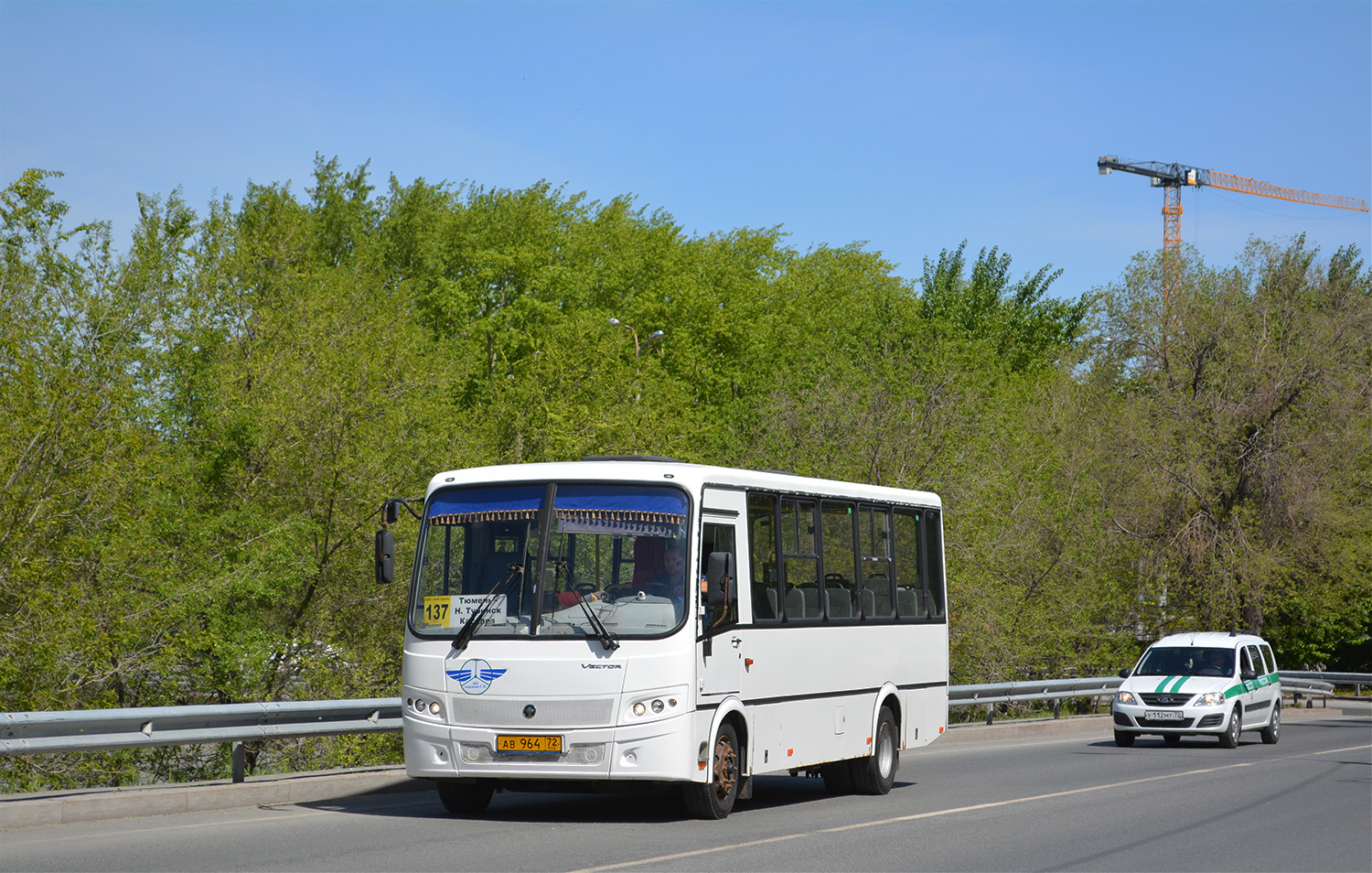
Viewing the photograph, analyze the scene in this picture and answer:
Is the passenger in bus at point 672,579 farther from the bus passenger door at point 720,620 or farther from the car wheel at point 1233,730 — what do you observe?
the car wheel at point 1233,730

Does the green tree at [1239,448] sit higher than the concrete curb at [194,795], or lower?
higher

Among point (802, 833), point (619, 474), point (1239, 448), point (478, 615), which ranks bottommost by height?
point (802, 833)

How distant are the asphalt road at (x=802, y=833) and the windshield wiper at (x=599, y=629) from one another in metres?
1.47

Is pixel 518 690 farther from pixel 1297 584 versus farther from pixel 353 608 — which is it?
pixel 1297 584

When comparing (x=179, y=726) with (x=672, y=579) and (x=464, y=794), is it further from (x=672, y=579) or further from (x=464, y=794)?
(x=672, y=579)

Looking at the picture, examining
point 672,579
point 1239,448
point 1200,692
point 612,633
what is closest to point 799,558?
point 672,579

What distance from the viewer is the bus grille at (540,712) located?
1210cm

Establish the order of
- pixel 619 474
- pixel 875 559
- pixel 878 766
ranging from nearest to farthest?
pixel 619 474 → pixel 878 766 → pixel 875 559

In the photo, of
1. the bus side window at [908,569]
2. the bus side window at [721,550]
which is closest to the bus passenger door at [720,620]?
the bus side window at [721,550]

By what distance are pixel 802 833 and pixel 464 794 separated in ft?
9.98

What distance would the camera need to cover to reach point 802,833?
1216cm

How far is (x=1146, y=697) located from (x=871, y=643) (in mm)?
10469

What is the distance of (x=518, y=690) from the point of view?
1225 centimetres

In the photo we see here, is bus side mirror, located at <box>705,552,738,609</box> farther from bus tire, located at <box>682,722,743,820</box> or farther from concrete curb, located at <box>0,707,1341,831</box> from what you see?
concrete curb, located at <box>0,707,1341,831</box>
